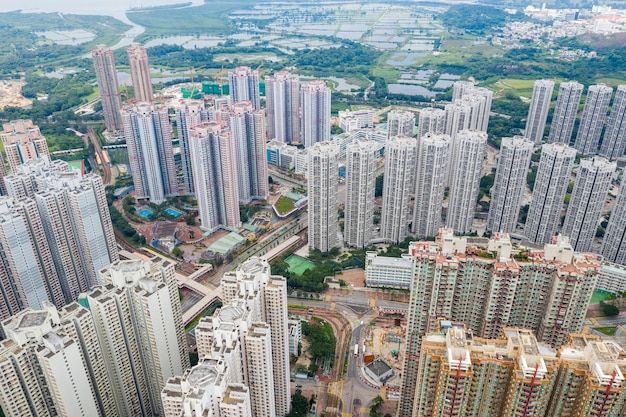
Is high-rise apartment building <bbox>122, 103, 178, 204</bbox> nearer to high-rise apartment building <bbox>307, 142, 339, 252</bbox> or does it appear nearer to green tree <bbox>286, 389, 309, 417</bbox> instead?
high-rise apartment building <bbox>307, 142, 339, 252</bbox>

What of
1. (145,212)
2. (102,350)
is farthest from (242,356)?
(145,212)

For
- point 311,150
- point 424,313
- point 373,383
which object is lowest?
point 373,383

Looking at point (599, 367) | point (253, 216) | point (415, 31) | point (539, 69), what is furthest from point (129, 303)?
point (415, 31)

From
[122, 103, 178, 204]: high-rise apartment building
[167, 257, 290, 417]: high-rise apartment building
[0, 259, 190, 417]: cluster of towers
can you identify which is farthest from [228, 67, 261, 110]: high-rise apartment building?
[167, 257, 290, 417]: high-rise apartment building

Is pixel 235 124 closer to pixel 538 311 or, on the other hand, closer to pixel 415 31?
pixel 538 311

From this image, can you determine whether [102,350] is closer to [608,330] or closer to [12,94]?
[608,330]

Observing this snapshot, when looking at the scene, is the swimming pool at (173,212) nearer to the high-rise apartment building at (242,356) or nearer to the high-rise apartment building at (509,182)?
the high-rise apartment building at (242,356)

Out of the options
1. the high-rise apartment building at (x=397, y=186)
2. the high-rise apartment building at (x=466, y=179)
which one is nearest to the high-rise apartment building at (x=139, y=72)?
the high-rise apartment building at (x=397, y=186)
